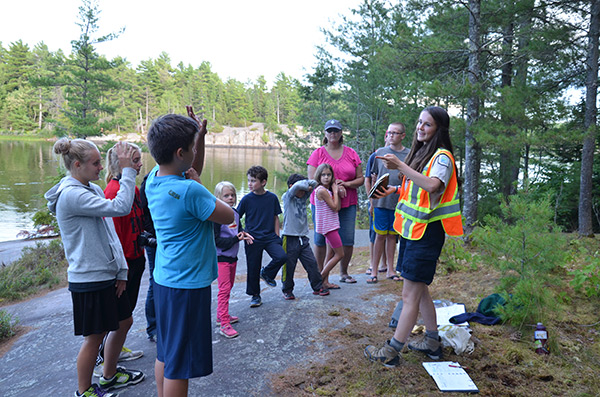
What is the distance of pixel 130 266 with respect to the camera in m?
3.17

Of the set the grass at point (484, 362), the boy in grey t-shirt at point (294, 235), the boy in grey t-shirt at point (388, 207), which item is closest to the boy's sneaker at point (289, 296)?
the boy in grey t-shirt at point (294, 235)

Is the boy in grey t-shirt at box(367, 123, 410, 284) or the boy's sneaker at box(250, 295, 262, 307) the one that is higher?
the boy in grey t-shirt at box(367, 123, 410, 284)

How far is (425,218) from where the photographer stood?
2756 mm

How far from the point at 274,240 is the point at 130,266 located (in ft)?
5.26

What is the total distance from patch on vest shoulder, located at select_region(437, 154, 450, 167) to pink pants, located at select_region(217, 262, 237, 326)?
89.7 inches

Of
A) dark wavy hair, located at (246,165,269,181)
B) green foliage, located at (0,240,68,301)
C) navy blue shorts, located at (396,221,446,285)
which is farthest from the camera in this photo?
green foliage, located at (0,240,68,301)

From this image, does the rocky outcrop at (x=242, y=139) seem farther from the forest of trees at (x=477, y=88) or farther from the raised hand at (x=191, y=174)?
the raised hand at (x=191, y=174)

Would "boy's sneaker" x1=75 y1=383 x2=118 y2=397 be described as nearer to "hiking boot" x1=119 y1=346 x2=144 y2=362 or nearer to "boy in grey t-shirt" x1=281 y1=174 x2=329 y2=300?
"hiking boot" x1=119 y1=346 x2=144 y2=362

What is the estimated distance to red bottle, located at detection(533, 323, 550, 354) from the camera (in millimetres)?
3137

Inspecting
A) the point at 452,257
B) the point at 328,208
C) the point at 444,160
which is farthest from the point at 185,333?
the point at 452,257

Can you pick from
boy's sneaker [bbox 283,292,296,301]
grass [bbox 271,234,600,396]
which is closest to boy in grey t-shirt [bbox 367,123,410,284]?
boy's sneaker [bbox 283,292,296,301]

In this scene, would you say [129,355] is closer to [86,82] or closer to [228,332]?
[228,332]

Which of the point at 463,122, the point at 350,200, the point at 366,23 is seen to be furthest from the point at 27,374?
the point at 366,23

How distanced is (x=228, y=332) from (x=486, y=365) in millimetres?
2192
